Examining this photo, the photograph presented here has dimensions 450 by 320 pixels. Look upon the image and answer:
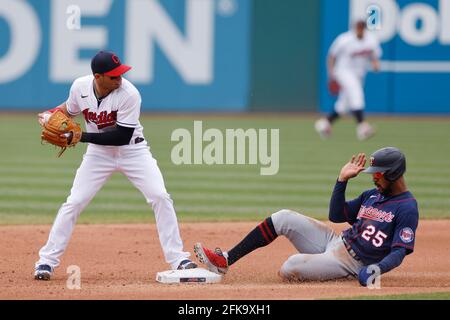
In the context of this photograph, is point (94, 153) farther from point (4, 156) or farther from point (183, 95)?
point (183, 95)

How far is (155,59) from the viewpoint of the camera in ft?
71.9

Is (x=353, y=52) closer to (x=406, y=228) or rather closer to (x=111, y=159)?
(x=111, y=159)

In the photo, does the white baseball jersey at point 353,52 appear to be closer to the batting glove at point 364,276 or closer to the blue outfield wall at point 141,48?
the blue outfield wall at point 141,48

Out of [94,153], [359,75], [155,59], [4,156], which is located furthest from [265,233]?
[155,59]

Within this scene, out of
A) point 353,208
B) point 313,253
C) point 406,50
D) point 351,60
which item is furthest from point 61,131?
point 406,50

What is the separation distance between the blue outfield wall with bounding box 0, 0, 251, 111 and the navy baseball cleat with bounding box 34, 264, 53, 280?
47.8 ft

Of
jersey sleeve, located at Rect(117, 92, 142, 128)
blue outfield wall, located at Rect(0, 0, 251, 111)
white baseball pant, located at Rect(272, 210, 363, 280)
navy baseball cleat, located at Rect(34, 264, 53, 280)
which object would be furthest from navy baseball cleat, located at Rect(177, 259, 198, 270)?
blue outfield wall, located at Rect(0, 0, 251, 111)

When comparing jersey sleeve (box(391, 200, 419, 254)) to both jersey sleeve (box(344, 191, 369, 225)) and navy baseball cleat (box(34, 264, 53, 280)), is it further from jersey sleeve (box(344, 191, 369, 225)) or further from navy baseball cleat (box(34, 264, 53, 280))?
navy baseball cleat (box(34, 264, 53, 280))

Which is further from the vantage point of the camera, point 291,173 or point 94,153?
point 291,173

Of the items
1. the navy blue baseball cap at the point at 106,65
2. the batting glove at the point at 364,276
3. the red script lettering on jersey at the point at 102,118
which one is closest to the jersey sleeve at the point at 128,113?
the red script lettering on jersey at the point at 102,118

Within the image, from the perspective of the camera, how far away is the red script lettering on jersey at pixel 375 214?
665 centimetres

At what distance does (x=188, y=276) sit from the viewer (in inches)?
270

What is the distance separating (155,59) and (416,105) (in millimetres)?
5846

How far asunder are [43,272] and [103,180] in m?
0.77
